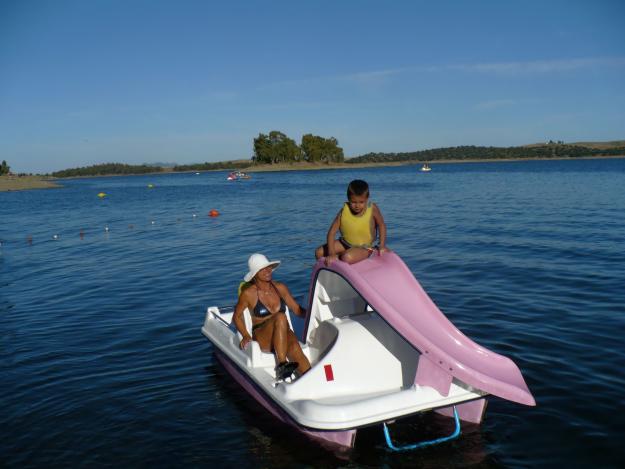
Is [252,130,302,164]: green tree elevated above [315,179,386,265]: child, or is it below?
above

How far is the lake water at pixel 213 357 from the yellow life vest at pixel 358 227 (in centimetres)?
251

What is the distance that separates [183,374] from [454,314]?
5.80 m

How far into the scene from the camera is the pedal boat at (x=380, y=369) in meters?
5.95

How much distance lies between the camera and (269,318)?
24.6ft

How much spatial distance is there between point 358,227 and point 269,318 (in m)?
1.80

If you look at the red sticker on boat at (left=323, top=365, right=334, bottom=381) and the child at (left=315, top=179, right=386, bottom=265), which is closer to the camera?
the red sticker on boat at (left=323, top=365, right=334, bottom=381)

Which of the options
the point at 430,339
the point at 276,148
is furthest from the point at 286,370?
the point at 276,148

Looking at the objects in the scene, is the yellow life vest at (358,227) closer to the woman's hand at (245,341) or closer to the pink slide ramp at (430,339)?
the pink slide ramp at (430,339)

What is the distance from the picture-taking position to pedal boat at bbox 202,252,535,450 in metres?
5.95

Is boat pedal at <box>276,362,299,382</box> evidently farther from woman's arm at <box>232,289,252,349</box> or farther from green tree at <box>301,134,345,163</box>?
green tree at <box>301,134,345,163</box>

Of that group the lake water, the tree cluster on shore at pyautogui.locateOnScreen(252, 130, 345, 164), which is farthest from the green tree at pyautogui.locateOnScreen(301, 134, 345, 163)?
the lake water

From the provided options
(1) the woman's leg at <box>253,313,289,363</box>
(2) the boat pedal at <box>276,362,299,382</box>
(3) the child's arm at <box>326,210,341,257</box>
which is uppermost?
(3) the child's arm at <box>326,210,341,257</box>

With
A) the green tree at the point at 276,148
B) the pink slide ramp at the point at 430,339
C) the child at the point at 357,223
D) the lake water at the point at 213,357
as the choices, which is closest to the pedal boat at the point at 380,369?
the pink slide ramp at the point at 430,339

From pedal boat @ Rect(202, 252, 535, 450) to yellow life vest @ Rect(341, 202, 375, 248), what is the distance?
1.96 ft
